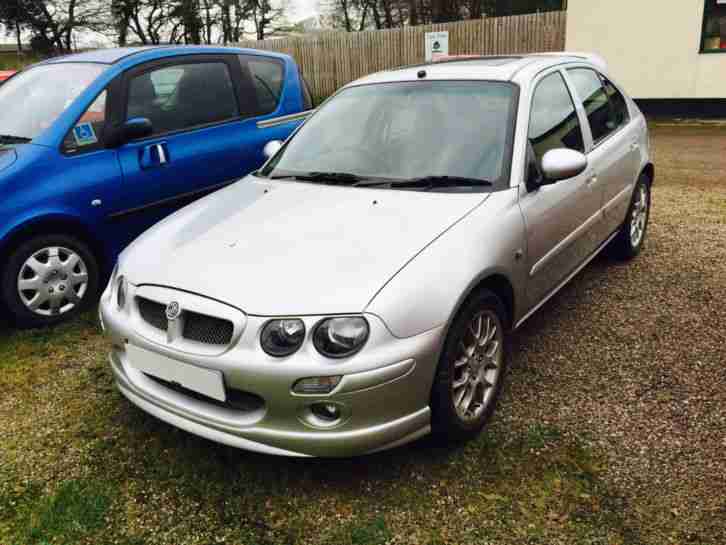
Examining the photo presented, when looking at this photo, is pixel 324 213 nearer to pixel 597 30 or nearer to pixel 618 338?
pixel 618 338

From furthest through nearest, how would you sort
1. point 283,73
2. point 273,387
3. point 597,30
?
point 597,30, point 283,73, point 273,387

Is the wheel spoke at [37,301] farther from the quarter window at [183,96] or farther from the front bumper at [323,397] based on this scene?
the front bumper at [323,397]

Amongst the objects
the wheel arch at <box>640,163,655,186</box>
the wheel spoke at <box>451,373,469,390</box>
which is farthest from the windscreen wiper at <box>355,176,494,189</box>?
the wheel arch at <box>640,163,655,186</box>

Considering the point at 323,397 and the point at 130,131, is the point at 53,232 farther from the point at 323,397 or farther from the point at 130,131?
the point at 323,397

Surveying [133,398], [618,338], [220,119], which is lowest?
[618,338]

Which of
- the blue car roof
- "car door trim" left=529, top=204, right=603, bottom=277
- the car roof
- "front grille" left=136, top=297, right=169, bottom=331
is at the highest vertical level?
the blue car roof

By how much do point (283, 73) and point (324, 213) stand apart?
3106mm

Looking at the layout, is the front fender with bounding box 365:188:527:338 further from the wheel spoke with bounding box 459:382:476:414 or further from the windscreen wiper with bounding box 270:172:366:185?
the windscreen wiper with bounding box 270:172:366:185

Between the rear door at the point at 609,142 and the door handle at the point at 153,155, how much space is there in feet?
9.44

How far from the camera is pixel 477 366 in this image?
9.55 feet

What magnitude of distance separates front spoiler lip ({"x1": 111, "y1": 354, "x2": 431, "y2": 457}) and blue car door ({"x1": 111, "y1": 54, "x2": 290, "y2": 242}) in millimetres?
2446

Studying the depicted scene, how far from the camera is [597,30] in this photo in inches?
564

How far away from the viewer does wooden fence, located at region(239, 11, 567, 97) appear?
50.6 ft

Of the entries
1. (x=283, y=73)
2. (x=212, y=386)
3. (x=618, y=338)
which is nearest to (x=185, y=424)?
(x=212, y=386)
